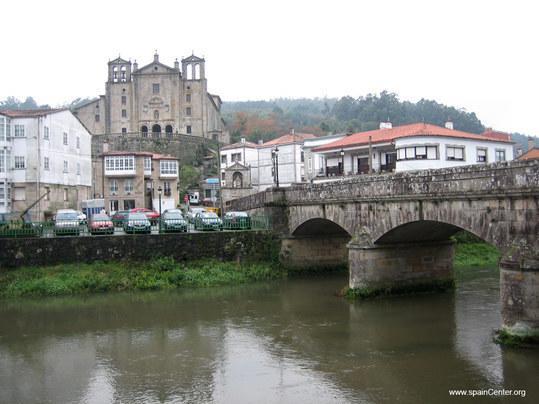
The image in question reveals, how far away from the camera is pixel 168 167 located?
65875 mm

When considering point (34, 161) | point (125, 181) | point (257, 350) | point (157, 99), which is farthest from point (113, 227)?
point (157, 99)

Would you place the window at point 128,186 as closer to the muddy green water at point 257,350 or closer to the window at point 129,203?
the window at point 129,203

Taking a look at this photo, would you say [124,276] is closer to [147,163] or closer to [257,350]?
[257,350]

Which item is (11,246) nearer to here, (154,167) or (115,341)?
(115,341)

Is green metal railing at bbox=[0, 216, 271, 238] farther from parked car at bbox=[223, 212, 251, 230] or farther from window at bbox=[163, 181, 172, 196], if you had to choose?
window at bbox=[163, 181, 172, 196]

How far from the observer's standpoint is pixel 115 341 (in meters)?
22.0

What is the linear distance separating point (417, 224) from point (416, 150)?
22570 millimetres

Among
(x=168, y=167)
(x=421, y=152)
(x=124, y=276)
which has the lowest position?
(x=124, y=276)

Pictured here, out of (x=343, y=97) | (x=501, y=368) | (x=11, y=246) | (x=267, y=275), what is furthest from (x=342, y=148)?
(x=343, y=97)

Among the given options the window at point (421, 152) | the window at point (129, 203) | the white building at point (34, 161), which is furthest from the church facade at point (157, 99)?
the window at point (421, 152)

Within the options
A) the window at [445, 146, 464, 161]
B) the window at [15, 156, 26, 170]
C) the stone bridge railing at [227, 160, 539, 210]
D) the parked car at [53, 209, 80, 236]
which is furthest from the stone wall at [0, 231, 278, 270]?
the window at [445, 146, 464, 161]

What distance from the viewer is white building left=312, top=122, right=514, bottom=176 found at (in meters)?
46.4

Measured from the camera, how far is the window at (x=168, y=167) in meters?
65.4

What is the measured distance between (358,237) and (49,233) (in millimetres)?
18867
